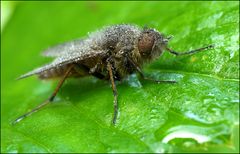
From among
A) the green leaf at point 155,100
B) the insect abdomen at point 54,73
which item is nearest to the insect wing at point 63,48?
the insect abdomen at point 54,73

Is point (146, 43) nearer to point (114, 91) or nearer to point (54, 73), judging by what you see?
point (114, 91)

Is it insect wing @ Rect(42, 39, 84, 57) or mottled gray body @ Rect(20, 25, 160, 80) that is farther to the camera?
insect wing @ Rect(42, 39, 84, 57)

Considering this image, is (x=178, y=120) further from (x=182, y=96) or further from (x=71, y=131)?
(x=71, y=131)

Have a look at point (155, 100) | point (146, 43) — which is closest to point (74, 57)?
point (146, 43)

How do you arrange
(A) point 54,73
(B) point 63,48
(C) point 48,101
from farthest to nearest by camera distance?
(B) point 63,48 → (A) point 54,73 → (C) point 48,101

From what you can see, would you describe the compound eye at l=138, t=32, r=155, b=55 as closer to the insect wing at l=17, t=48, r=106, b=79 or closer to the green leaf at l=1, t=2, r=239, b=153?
the green leaf at l=1, t=2, r=239, b=153

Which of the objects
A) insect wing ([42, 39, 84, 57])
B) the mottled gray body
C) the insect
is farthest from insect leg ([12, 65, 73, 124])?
insect wing ([42, 39, 84, 57])
